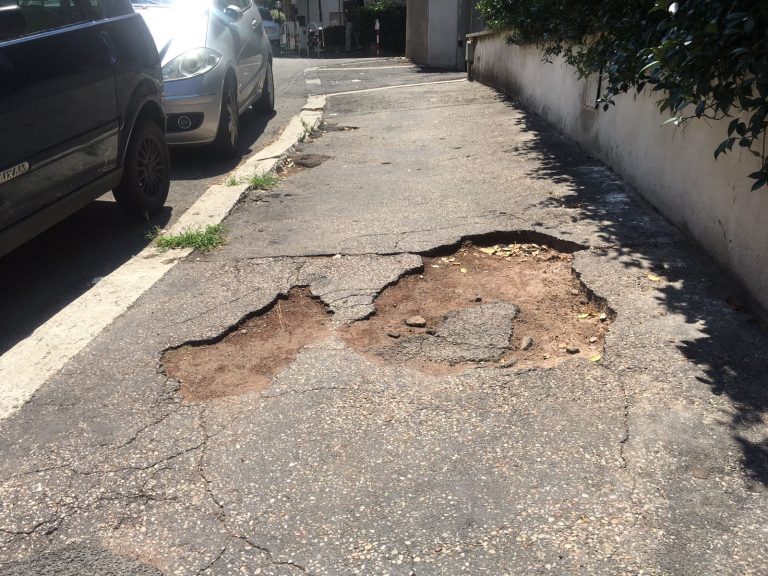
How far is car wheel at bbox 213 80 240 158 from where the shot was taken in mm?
7336

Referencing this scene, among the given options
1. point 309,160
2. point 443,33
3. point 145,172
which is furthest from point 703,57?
point 443,33

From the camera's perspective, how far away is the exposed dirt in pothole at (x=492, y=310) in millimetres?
3402

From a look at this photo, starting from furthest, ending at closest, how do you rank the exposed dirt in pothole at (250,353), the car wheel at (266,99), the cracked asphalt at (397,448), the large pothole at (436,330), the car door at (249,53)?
the car wheel at (266,99), the car door at (249,53), the large pothole at (436,330), the exposed dirt in pothole at (250,353), the cracked asphalt at (397,448)

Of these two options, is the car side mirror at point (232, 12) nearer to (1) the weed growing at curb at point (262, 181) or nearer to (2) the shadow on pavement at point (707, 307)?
(1) the weed growing at curb at point (262, 181)

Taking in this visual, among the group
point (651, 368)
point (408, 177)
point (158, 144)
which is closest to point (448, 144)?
point (408, 177)

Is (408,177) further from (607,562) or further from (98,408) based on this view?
(607,562)

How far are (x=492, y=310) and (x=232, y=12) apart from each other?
6.21 m

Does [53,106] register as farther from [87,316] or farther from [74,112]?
[87,316]

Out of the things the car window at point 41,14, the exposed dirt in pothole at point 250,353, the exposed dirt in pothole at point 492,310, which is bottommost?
the exposed dirt in pothole at point 250,353

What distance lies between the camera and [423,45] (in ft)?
67.5

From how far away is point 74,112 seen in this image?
4203mm

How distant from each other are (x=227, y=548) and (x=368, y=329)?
1.63 metres

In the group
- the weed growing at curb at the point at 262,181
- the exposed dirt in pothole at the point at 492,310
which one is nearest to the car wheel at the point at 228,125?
the weed growing at curb at the point at 262,181

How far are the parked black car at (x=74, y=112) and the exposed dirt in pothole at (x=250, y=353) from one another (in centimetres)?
127
